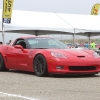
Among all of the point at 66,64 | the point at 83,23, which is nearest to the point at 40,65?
the point at 66,64

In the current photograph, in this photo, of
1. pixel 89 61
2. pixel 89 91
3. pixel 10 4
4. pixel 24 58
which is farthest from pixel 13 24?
pixel 89 91

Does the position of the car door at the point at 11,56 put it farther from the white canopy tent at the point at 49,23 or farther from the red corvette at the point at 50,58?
the white canopy tent at the point at 49,23

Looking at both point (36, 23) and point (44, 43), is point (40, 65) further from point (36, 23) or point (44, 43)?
point (36, 23)

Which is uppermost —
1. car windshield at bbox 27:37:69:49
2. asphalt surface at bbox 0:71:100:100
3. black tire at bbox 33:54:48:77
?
car windshield at bbox 27:37:69:49

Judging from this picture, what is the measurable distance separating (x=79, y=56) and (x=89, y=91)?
106 inches

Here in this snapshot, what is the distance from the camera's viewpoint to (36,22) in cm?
2053

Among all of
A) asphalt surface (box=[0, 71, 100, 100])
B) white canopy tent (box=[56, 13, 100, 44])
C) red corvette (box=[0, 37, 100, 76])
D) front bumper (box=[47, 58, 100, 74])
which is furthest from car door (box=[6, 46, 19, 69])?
white canopy tent (box=[56, 13, 100, 44])

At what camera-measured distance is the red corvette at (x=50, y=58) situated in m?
8.41

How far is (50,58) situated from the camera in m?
8.45

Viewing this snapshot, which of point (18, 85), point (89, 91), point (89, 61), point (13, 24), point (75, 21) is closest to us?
point (89, 91)

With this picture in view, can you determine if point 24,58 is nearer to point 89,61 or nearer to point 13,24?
point 89,61

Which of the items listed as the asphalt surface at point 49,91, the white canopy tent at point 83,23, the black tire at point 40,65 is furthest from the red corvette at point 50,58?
the white canopy tent at point 83,23

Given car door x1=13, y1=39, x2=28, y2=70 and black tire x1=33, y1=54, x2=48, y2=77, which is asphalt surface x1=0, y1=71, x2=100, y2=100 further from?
car door x1=13, y1=39, x2=28, y2=70

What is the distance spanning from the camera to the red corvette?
331 inches
